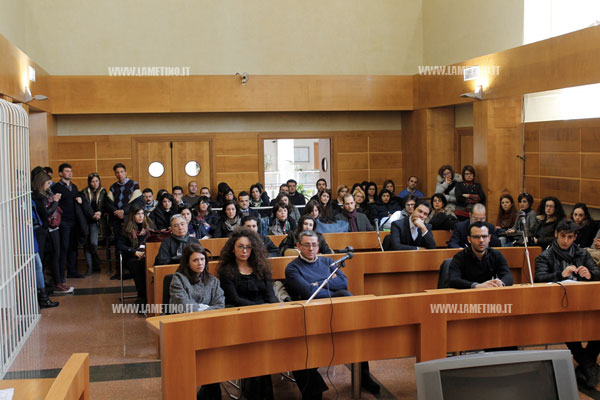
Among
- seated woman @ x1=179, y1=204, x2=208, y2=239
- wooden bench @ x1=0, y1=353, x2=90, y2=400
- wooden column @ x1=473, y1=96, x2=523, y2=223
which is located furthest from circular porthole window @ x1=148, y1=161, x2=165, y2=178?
wooden bench @ x1=0, y1=353, x2=90, y2=400

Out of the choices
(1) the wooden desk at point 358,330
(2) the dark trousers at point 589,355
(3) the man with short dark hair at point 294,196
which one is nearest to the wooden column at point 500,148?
(3) the man with short dark hair at point 294,196

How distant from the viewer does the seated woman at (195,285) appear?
19.2 ft

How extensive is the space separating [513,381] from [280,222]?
6697 millimetres

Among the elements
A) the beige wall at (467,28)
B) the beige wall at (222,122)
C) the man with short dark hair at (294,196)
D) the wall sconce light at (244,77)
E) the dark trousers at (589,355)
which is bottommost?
the dark trousers at (589,355)

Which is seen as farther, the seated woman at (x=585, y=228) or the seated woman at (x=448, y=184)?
the seated woman at (x=448, y=184)

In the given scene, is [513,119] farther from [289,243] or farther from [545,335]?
[545,335]

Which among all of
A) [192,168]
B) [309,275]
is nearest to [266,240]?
[309,275]

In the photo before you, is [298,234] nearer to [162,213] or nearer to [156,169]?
[162,213]

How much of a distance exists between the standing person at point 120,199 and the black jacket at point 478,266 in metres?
6.65

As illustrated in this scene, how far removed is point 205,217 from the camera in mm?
10234

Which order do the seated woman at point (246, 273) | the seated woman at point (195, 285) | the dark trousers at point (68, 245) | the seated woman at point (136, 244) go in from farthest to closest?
the dark trousers at point (68, 245) < the seated woman at point (136, 244) < the seated woman at point (246, 273) < the seated woman at point (195, 285)

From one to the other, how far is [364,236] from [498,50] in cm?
502

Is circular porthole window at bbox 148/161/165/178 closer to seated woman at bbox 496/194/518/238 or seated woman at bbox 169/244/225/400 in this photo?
seated woman at bbox 496/194/518/238

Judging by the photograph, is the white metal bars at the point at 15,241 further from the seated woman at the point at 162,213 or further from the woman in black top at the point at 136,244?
the seated woman at the point at 162,213
